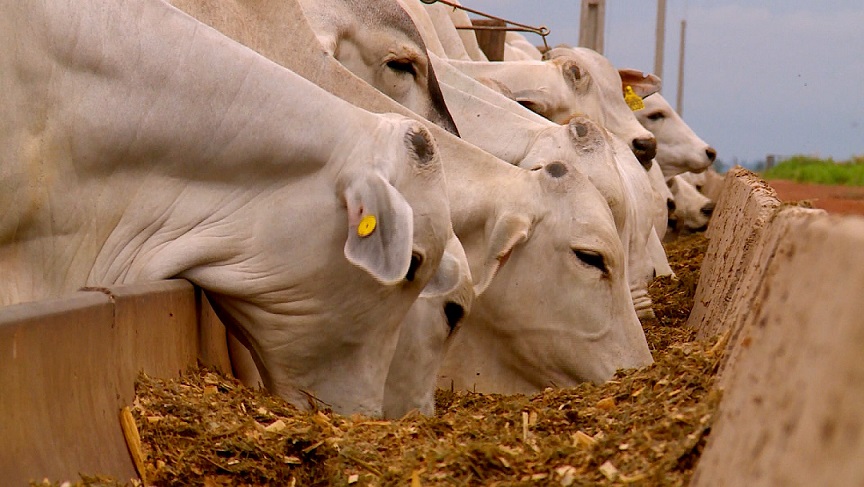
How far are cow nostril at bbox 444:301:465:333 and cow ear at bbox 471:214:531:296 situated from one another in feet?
1.13

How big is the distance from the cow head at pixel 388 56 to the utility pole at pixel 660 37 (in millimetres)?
14475

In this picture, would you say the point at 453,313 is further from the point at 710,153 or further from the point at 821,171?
the point at 821,171

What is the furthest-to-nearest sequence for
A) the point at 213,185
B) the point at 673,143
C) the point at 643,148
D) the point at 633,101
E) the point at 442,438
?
the point at 673,143, the point at 633,101, the point at 643,148, the point at 213,185, the point at 442,438

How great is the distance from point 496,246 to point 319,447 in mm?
2102

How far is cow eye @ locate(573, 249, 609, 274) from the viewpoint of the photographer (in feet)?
16.6

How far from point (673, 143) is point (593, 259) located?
25.3 feet

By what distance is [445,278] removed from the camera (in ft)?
14.1

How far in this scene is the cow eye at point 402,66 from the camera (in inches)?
221

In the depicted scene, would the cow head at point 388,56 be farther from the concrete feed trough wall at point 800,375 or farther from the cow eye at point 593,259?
the concrete feed trough wall at point 800,375

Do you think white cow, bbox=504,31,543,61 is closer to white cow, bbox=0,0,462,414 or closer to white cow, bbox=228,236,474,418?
white cow, bbox=228,236,474,418

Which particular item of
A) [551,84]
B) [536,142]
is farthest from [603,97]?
[536,142]

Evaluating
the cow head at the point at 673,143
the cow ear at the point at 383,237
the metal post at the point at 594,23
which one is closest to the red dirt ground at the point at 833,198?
the cow head at the point at 673,143

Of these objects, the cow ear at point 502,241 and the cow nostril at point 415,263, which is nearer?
the cow nostril at point 415,263

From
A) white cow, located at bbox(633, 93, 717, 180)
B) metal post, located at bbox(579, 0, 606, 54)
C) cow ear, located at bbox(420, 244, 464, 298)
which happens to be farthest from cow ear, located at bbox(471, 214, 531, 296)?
metal post, located at bbox(579, 0, 606, 54)
